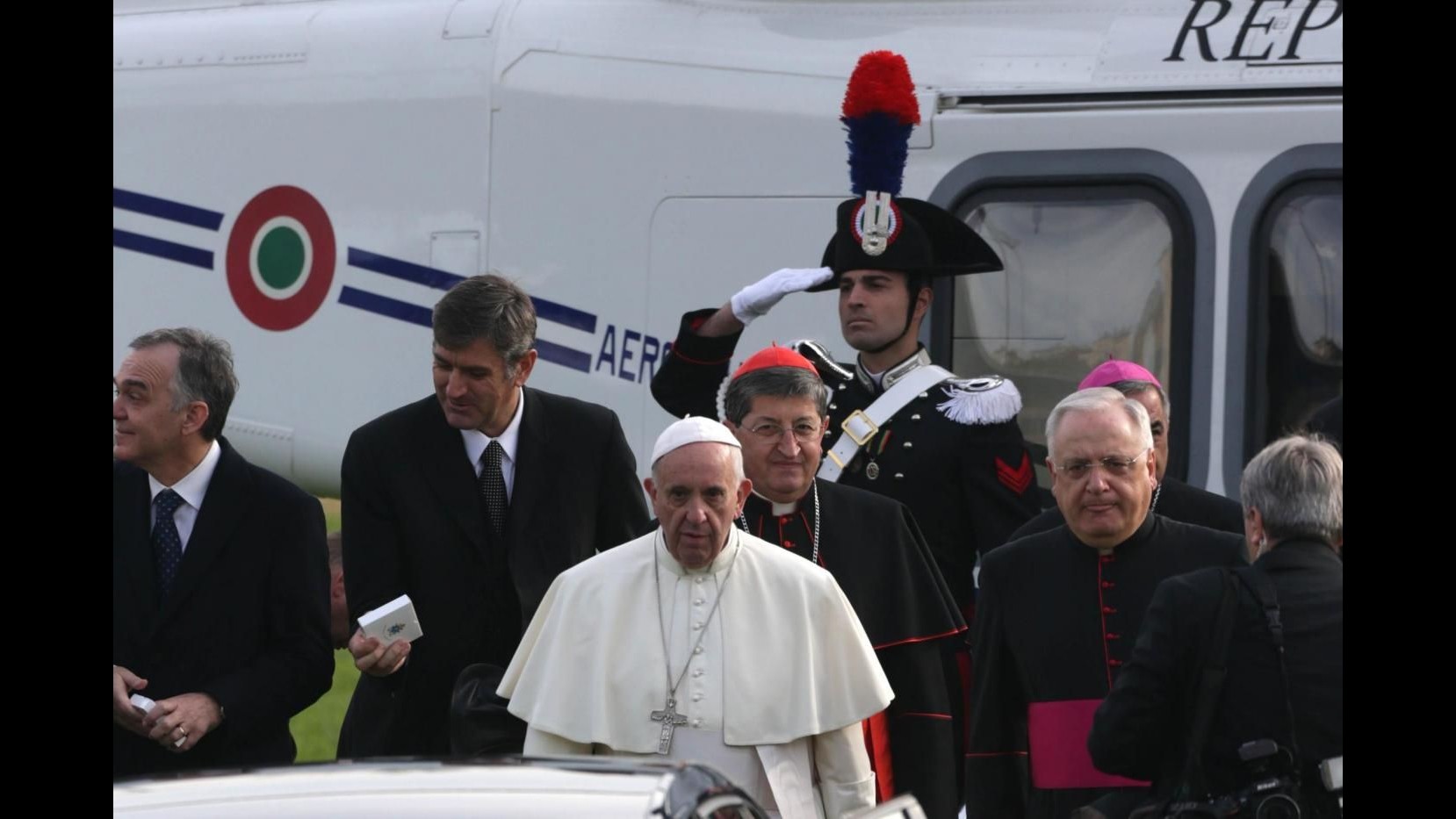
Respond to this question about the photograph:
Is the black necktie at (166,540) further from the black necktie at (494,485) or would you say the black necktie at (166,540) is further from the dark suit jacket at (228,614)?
the black necktie at (494,485)

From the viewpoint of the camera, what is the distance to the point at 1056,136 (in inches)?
265

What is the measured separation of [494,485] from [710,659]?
1.03 metres

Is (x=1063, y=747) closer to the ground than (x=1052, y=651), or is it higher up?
closer to the ground

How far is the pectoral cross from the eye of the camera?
4461mm

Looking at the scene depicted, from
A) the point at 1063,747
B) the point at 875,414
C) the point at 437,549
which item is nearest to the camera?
the point at 1063,747

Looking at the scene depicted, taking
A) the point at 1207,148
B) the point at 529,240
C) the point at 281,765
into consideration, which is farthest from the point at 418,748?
the point at 1207,148

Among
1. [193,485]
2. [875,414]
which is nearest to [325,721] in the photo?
[875,414]

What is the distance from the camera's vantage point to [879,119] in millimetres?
6141

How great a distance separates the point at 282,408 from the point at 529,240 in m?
1.26

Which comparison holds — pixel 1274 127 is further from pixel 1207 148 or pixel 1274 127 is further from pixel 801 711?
pixel 801 711

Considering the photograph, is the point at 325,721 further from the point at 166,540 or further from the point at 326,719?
the point at 166,540

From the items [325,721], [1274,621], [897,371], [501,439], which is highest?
[897,371]

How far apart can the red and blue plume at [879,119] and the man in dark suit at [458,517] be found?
1.32 m

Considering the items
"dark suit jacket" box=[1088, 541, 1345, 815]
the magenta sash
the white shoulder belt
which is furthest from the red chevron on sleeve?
"dark suit jacket" box=[1088, 541, 1345, 815]
